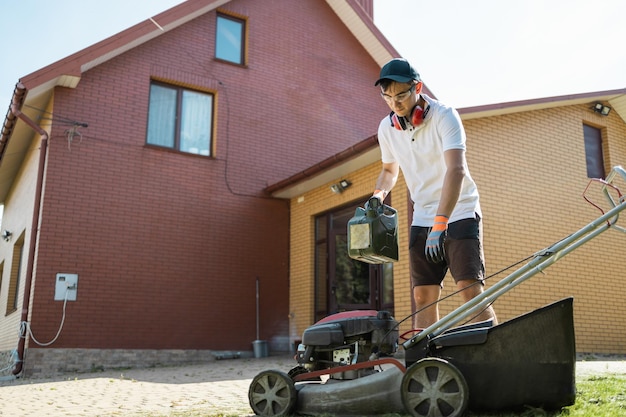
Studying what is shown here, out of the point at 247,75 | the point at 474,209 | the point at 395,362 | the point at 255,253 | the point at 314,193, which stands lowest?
the point at 395,362

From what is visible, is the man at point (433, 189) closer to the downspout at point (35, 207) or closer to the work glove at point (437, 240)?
the work glove at point (437, 240)

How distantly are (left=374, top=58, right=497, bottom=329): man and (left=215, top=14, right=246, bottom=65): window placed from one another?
982cm

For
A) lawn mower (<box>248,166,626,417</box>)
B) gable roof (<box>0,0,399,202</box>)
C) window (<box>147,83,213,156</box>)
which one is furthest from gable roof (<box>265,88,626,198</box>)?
lawn mower (<box>248,166,626,417</box>)

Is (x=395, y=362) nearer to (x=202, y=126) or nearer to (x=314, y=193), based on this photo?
(x=314, y=193)

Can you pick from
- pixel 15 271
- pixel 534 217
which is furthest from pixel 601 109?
pixel 15 271

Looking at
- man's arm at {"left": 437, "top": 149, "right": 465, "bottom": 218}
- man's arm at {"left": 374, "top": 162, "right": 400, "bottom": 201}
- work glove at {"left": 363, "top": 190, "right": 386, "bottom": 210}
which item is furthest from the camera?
man's arm at {"left": 374, "top": 162, "right": 400, "bottom": 201}

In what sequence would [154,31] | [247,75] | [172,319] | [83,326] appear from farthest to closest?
[247,75], [154,31], [172,319], [83,326]

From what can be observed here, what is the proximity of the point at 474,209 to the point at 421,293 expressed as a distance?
606mm

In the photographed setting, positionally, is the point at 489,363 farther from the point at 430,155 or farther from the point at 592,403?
the point at 430,155

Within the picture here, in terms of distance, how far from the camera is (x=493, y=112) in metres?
10.2

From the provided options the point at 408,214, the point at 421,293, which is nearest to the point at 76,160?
the point at 408,214

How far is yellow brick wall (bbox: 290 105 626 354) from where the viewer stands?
10.1 meters

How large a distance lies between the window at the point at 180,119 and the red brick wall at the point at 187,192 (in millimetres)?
244

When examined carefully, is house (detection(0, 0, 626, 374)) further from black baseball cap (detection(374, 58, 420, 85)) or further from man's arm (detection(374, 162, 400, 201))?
black baseball cap (detection(374, 58, 420, 85))
